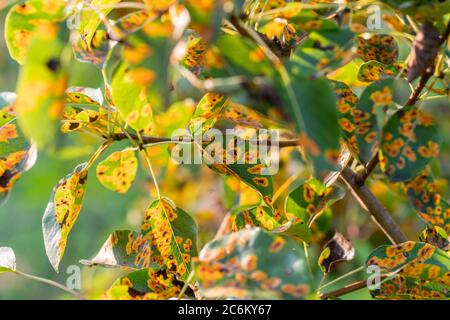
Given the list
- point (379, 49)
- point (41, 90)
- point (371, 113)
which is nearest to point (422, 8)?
point (371, 113)

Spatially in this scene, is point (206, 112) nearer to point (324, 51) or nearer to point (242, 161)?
point (242, 161)

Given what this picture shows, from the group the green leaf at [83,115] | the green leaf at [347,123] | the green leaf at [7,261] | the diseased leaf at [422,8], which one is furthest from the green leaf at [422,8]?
the green leaf at [7,261]

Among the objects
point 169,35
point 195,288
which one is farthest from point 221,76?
point 195,288

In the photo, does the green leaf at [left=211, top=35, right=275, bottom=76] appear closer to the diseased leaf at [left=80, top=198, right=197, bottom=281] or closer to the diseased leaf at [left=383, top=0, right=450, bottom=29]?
the diseased leaf at [left=383, top=0, right=450, bottom=29]

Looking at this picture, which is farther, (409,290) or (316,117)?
(409,290)

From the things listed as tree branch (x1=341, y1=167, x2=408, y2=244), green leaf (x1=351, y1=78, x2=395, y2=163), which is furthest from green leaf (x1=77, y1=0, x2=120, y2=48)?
tree branch (x1=341, y1=167, x2=408, y2=244)

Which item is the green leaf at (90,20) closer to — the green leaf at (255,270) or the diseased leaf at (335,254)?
the green leaf at (255,270)
